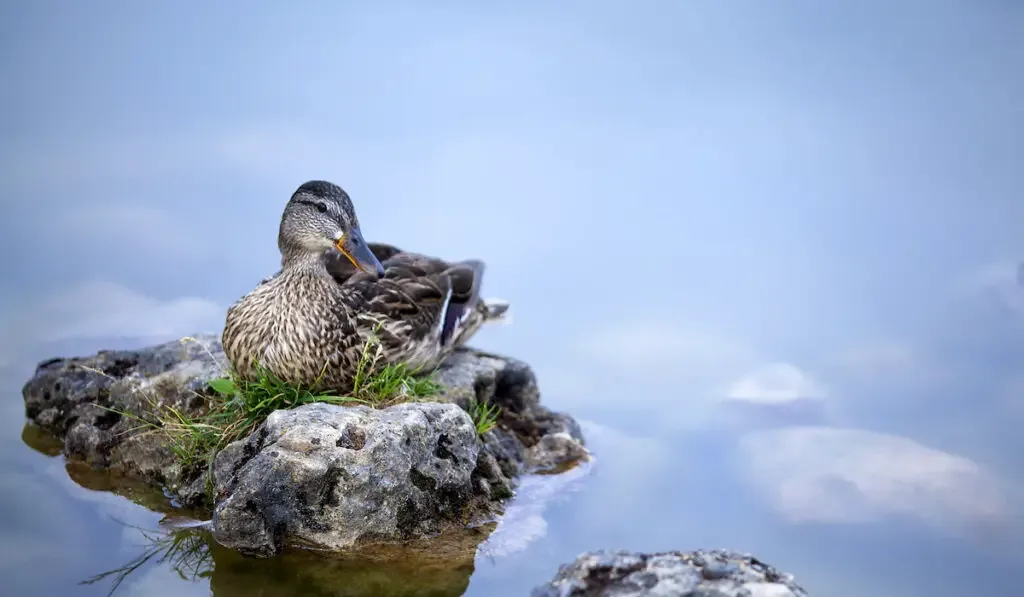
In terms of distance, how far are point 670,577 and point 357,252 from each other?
399 cm

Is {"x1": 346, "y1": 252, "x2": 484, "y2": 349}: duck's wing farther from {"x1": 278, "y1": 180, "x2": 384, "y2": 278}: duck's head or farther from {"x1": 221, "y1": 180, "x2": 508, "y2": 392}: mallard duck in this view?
{"x1": 278, "y1": 180, "x2": 384, "y2": 278}: duck's head

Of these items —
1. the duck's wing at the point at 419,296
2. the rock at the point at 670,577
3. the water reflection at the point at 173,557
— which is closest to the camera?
the rock at the point at 670,577

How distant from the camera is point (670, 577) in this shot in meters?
4.49

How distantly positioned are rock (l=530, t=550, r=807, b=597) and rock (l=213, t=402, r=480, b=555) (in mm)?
2223

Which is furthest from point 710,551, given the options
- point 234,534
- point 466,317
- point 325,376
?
point 466,317

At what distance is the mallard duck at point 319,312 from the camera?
300 inches

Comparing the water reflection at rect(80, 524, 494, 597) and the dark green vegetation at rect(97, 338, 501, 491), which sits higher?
the dark green vegetation at rect(97, 338, 501, 491)

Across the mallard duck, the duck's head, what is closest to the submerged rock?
the mallard duck

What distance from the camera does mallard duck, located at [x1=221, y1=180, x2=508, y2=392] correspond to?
7613mm

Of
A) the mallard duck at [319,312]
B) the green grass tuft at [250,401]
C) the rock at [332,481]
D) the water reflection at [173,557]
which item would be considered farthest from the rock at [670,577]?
the mallard duck at [319,312]

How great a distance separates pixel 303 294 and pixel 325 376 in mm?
646

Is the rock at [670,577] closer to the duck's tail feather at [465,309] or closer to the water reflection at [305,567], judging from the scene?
the water reflection at [305,567]

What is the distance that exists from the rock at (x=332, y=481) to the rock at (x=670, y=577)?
87.5 inches

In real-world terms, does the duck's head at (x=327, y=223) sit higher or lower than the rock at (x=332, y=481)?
higher
